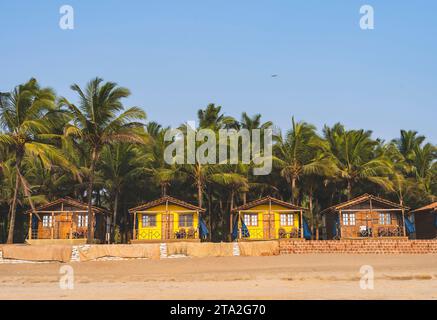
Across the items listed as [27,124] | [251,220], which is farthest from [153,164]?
[27,124]

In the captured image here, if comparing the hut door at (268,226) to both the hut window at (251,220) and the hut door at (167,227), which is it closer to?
the hut window at (251,220)

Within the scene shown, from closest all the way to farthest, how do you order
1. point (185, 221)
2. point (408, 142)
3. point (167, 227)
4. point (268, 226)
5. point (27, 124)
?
1. point (27, 124)
2. point (167, 227)
3. point (185, 221)
4. point (268, 226)
5. point (408, 142)

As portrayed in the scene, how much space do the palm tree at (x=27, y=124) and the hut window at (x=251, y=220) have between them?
12.4m

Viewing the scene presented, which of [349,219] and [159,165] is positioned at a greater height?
[159,165]

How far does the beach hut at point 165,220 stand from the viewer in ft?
107

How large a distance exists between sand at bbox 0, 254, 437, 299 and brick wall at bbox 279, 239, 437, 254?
0.80m

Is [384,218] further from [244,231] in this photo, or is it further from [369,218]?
[244,231]

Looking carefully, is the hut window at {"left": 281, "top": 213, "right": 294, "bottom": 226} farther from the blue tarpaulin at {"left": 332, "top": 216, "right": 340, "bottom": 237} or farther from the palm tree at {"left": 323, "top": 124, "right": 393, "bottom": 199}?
the palm tree at {"left": 323, "top": 124, "right": 393, "bottom": 199}

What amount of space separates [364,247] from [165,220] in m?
12.9

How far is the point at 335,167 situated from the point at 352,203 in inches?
117

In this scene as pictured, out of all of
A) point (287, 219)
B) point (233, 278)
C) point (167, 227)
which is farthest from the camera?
point (287, 219)

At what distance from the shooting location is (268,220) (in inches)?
1308

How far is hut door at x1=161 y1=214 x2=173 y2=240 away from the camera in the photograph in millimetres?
32438

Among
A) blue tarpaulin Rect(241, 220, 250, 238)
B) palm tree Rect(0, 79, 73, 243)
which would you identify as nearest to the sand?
palm tree Rect(0, 79, 73, 243)
